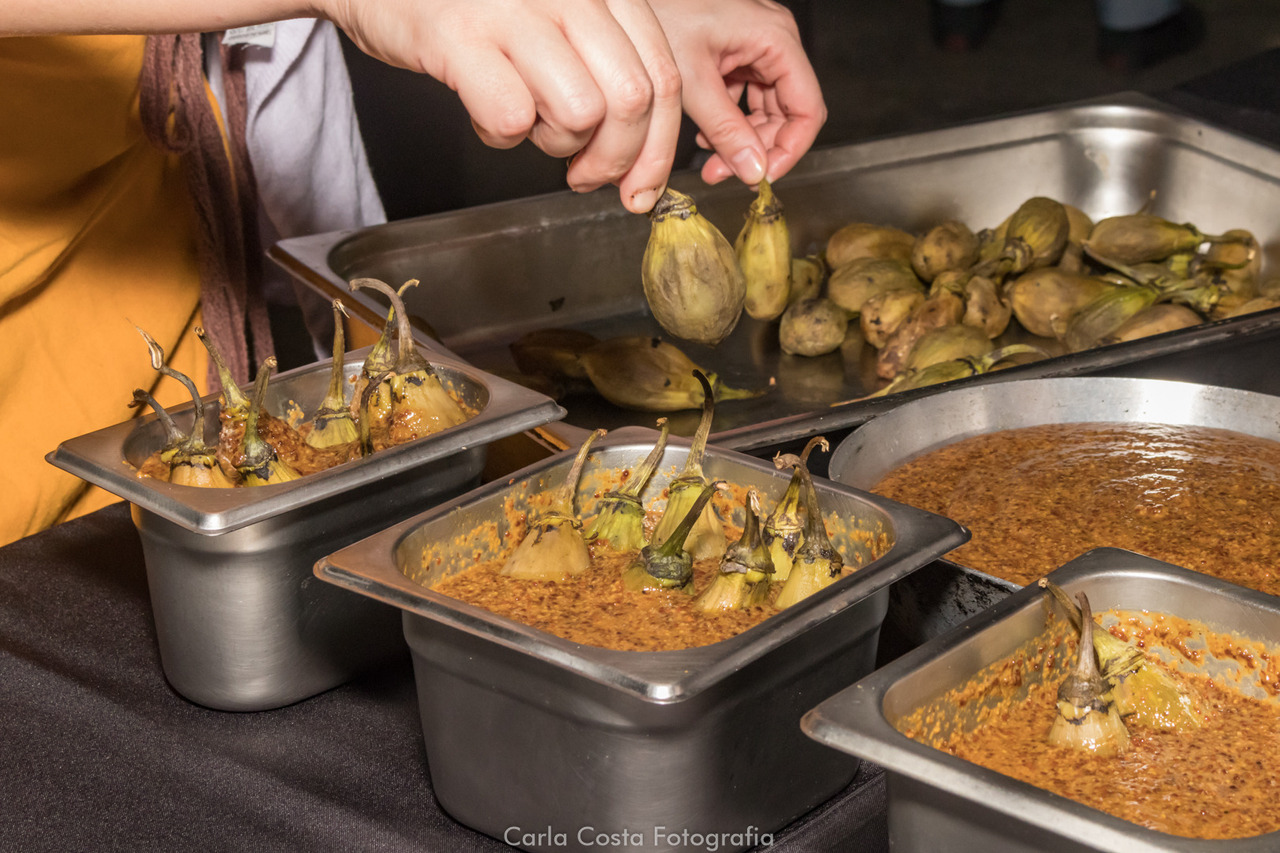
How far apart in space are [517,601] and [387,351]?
22cm

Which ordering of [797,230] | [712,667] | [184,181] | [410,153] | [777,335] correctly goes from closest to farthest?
[712,667] → [184,181] → [777,335] → [797,230] → [410,153]

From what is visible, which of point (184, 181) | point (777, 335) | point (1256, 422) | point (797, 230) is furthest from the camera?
point (797, 230)

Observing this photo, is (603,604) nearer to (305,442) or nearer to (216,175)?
(305,442)

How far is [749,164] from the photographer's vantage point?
2.34ft

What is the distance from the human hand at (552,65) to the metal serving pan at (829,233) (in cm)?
30

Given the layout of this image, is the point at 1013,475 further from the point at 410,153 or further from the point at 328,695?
the point at 410,153

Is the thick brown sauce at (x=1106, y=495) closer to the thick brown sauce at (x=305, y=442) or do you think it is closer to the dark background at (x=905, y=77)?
the thick brown sauce at (x=305, y=442)

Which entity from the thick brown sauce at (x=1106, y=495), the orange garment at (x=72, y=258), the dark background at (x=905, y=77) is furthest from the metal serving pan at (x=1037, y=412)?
the dark background at (x=905, y=77)

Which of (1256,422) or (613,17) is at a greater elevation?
(613,17)

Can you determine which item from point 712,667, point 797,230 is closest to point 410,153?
point 797,230

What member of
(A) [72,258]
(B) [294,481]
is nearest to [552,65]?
(B) [294,481]

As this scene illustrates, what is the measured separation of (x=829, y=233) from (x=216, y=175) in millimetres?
677

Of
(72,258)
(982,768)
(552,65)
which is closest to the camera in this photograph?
(982,768)

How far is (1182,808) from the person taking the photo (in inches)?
15.5
